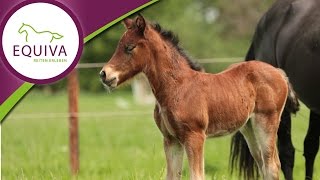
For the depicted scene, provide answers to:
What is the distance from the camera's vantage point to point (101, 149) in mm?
10352

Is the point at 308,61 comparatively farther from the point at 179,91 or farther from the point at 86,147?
the point at 86,147

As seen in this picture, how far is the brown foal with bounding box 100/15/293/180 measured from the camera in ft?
13.9

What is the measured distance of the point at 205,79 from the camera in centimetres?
450

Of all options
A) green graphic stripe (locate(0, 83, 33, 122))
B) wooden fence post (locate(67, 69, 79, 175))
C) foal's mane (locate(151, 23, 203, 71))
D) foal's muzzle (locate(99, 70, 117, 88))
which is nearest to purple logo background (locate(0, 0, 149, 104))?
green graphic stripe (locate(0, 83, 33, 122))

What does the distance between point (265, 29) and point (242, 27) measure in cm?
2146

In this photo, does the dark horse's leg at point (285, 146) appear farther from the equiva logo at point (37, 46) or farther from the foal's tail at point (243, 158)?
the equiva logo at point (37, 46)

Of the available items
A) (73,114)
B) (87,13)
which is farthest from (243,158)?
(73,114)

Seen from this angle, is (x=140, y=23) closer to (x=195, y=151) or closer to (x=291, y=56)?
(x=195, y=151)

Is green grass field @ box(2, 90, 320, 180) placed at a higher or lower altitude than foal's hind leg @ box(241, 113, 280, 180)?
lower

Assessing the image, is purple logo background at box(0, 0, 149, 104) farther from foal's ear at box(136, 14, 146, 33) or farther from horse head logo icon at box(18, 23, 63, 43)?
foal's ear at box(136, 14, 146, 33)

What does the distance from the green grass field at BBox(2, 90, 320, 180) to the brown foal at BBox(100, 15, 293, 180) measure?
922 mm

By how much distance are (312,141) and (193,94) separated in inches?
100

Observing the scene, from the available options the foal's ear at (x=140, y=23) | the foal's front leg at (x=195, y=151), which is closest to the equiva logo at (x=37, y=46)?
the foal's ear at (x=140, y=23)

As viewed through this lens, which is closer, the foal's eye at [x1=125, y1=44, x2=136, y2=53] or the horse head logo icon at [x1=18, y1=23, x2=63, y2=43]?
the foal's eye at [x1=125, y1=44, x2=136, y2=53]
